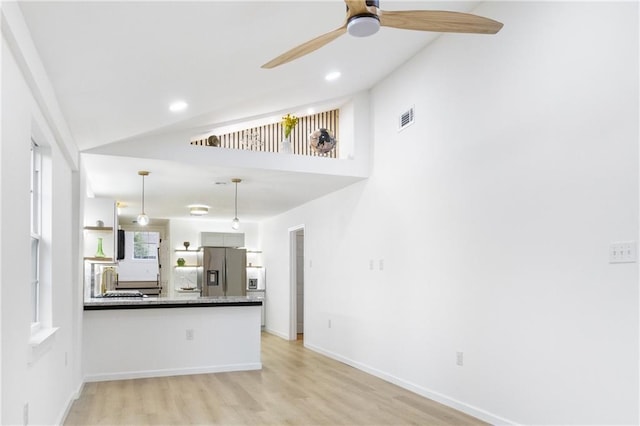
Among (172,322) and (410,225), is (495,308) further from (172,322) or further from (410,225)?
(172,322)

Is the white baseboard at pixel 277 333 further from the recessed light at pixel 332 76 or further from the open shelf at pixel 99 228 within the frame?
the recessed light at pixel 332 76

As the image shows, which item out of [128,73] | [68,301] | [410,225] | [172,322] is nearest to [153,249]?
[172,322]

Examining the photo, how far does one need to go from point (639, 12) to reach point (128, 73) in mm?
3056

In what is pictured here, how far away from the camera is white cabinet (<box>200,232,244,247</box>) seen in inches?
404

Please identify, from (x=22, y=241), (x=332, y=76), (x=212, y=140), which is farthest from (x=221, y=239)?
(x=22, y=241)

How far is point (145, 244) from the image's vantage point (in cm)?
1059

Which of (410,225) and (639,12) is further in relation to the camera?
(410,225)

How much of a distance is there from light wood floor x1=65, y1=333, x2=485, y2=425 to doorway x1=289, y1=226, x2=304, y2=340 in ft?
8.68

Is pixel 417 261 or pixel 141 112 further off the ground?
pixel 141 112

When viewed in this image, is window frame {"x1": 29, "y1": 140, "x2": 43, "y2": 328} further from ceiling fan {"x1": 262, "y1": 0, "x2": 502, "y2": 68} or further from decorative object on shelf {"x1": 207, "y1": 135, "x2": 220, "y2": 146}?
decorative object on shelf {"x1": 207, "y1": 135, "x2": 220, "y2": 146}

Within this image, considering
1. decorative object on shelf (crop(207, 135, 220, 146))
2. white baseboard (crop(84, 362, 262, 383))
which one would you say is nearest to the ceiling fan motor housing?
decorative object on shelf (crop(207, 135, 220, 146))

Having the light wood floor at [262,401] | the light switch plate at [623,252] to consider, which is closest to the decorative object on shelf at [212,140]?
the light wood floor at [262,401]

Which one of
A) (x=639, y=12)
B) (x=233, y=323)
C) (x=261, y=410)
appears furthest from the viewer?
(x=233, y=323)

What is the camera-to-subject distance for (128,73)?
3240mm
